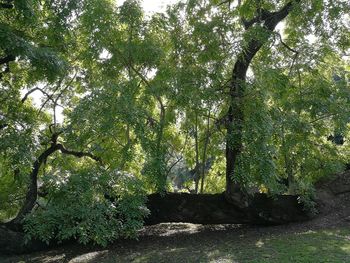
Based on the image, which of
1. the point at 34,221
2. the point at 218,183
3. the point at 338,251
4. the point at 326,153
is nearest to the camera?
the point at 34,221

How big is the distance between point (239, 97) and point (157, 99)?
2.00m

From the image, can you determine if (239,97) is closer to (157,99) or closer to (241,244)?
(157,99)

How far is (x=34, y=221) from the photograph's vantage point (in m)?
6.30

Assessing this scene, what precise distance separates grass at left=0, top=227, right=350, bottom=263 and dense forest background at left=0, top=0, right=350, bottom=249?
74 cm

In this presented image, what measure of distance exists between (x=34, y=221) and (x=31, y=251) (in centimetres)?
281

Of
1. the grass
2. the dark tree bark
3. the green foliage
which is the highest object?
the dark tree bark

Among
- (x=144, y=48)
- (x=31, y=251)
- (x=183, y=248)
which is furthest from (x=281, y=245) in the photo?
(x=31, y=251)

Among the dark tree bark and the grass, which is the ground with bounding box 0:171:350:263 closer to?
the grass

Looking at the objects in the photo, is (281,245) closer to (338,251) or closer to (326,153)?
(338,251)

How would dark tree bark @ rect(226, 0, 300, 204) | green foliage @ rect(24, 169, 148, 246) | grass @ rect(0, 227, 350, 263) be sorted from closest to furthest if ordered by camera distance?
1. green foliage @ rect(24, 169, 148, 246)
2. grass @ rect(0, 227, 350, 263)
3. dark tree bark @ rect(226, 0, 300, 204)

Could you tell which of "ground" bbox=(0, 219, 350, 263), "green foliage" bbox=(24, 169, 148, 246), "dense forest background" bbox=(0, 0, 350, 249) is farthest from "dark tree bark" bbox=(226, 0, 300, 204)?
"green foliage" bbox=(24, 169, 148, 246)

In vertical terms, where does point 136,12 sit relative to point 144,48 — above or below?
above

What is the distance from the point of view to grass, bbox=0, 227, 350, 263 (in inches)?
262

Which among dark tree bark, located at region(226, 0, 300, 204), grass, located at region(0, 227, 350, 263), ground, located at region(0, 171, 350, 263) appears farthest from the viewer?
dark tree bark, located at region(226, 0, 300, 204)
